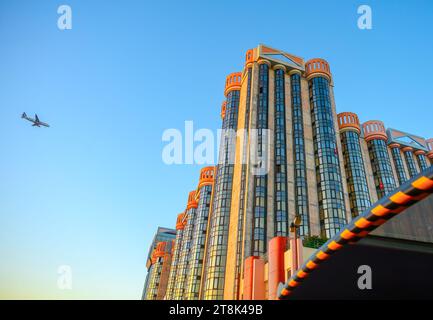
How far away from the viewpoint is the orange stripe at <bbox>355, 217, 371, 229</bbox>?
28.5 feet

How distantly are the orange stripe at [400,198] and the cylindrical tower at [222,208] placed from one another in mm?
46244

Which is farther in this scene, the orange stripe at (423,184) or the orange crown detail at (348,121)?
the orange crown detail at (348,121)

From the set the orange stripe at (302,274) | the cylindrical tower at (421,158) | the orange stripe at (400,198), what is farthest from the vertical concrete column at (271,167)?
the cylindrical tower at (421,158)

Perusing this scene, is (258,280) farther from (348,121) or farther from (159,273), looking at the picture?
(159,273)

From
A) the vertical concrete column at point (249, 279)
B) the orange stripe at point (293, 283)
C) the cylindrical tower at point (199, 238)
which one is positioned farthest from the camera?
the cylindrical tower at point (199, 238)

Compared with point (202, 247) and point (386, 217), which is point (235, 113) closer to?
point (202, 247)

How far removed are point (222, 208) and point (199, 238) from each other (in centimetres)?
1327

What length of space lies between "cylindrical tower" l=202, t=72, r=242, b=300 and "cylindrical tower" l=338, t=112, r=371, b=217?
26.3m

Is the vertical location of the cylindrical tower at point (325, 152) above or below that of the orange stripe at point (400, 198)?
above

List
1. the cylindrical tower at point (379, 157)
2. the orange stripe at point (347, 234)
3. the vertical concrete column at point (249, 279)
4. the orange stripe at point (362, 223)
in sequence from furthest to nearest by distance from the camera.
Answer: the cylindrical tower at point (379, 157) < the vertical concrete column at point (249, 279) < the orange stripe at point (347, 234) < the orange stripe at point (362, 223)

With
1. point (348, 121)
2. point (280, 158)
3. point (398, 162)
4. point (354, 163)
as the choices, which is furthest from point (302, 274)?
point (398, 162)

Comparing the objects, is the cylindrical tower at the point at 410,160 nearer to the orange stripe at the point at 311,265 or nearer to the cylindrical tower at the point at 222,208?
the cylindrical tower at the point at 222,208

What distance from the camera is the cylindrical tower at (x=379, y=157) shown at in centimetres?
7200

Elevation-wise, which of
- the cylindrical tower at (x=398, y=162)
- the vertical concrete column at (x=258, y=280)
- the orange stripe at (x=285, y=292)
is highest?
the cylindrical tower at (x=398, y=162)
